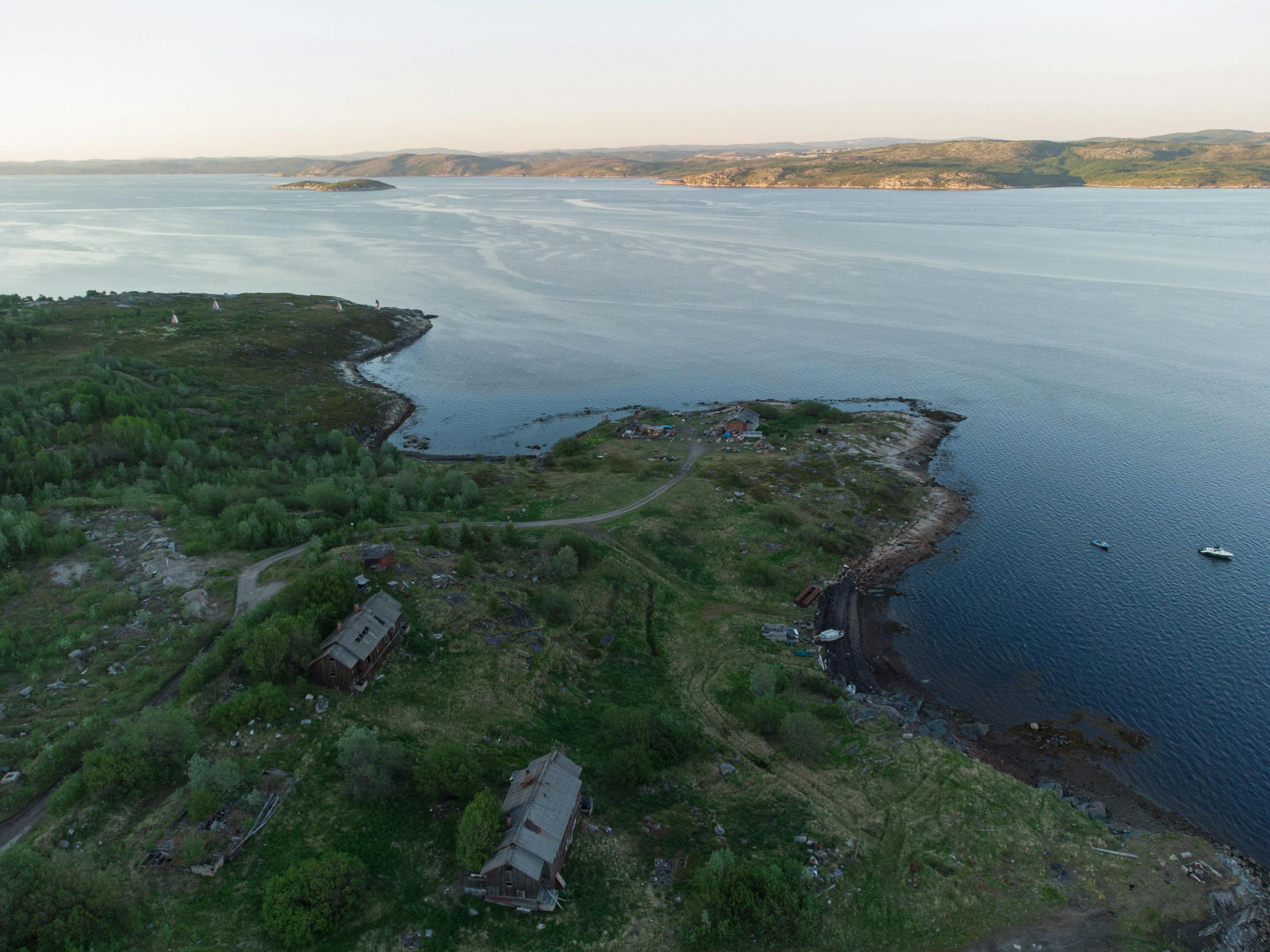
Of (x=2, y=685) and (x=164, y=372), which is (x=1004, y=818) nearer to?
(x=2, y=685)

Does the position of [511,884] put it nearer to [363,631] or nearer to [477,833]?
[477,833]

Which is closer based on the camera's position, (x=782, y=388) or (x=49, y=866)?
(x=49, y=866)

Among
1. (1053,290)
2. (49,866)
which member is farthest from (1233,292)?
(49,866)

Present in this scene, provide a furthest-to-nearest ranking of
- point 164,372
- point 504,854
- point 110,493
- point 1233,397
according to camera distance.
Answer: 1. point 1233,397
2. point 164,372
3. point 110,493
4. point 504,854

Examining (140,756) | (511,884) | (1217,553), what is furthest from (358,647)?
(1217,553)

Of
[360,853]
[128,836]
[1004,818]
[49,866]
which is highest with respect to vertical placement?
[49,866]

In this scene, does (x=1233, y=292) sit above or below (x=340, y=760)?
above

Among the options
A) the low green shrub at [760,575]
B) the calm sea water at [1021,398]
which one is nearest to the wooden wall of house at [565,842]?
the low green shrub at [760,575]
